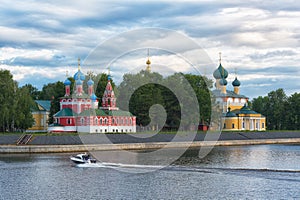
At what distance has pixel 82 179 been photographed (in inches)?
1511

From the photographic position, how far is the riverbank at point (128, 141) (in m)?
58.6

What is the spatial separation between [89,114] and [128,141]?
10.7 m

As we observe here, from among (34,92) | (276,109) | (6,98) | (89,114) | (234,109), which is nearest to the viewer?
(6,98)

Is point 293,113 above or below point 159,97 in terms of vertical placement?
below

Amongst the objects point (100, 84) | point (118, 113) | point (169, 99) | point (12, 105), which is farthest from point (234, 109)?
point (12, 105)

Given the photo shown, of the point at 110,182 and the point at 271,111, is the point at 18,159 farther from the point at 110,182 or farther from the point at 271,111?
the point at 271,111

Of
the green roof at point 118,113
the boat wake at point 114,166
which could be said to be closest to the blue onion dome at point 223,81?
the green roof at point 118,113

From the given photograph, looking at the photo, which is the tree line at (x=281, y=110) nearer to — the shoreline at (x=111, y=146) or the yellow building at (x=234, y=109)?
the yellow building at (x=234, y=109)

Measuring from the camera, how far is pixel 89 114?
250ft

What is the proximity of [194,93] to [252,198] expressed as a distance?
5871 centimetres

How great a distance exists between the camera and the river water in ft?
104

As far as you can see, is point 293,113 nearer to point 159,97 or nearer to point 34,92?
point 159,97

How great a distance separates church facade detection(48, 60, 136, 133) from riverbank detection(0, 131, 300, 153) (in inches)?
251

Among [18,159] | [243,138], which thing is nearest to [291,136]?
[243,138]
